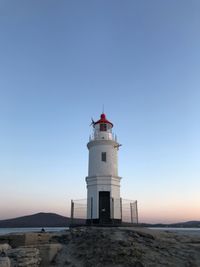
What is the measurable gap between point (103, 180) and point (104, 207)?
6.52 ft

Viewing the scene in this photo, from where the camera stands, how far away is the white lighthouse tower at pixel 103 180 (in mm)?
22938

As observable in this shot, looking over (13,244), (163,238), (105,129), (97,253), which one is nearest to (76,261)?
(97,253)

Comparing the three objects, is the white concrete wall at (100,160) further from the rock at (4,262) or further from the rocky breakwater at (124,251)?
the rock at (4,262)

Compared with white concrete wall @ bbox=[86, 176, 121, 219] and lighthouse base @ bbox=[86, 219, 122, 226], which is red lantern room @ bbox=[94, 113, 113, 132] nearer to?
white concrete wall @ bbox=[86, 176, 121, 219]

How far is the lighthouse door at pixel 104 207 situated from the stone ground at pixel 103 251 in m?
9.74

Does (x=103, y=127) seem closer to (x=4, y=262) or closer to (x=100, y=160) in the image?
(x=100, y=160)

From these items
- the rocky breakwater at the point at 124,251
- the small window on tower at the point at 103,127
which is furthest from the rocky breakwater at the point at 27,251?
the small window on tower at the point at 103,127

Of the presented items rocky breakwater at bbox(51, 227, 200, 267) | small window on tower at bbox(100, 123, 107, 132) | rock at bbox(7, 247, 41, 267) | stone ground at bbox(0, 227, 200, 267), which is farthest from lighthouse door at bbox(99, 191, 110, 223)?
rock at bbox(7, 247, 41, 267)

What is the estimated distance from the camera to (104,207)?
2298 centimetres

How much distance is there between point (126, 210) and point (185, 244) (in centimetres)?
1070

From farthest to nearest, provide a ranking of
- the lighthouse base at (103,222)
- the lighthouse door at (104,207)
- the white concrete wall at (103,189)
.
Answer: the white concrete wall at (103,189), the lighthouse door at (104,207), the lighthouse base at (103,222)

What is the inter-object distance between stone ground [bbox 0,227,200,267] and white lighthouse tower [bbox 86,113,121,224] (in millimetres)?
9817

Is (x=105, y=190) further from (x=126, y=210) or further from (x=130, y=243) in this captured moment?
(x=130, y=243)

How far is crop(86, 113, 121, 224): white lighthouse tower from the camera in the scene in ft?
75.3
